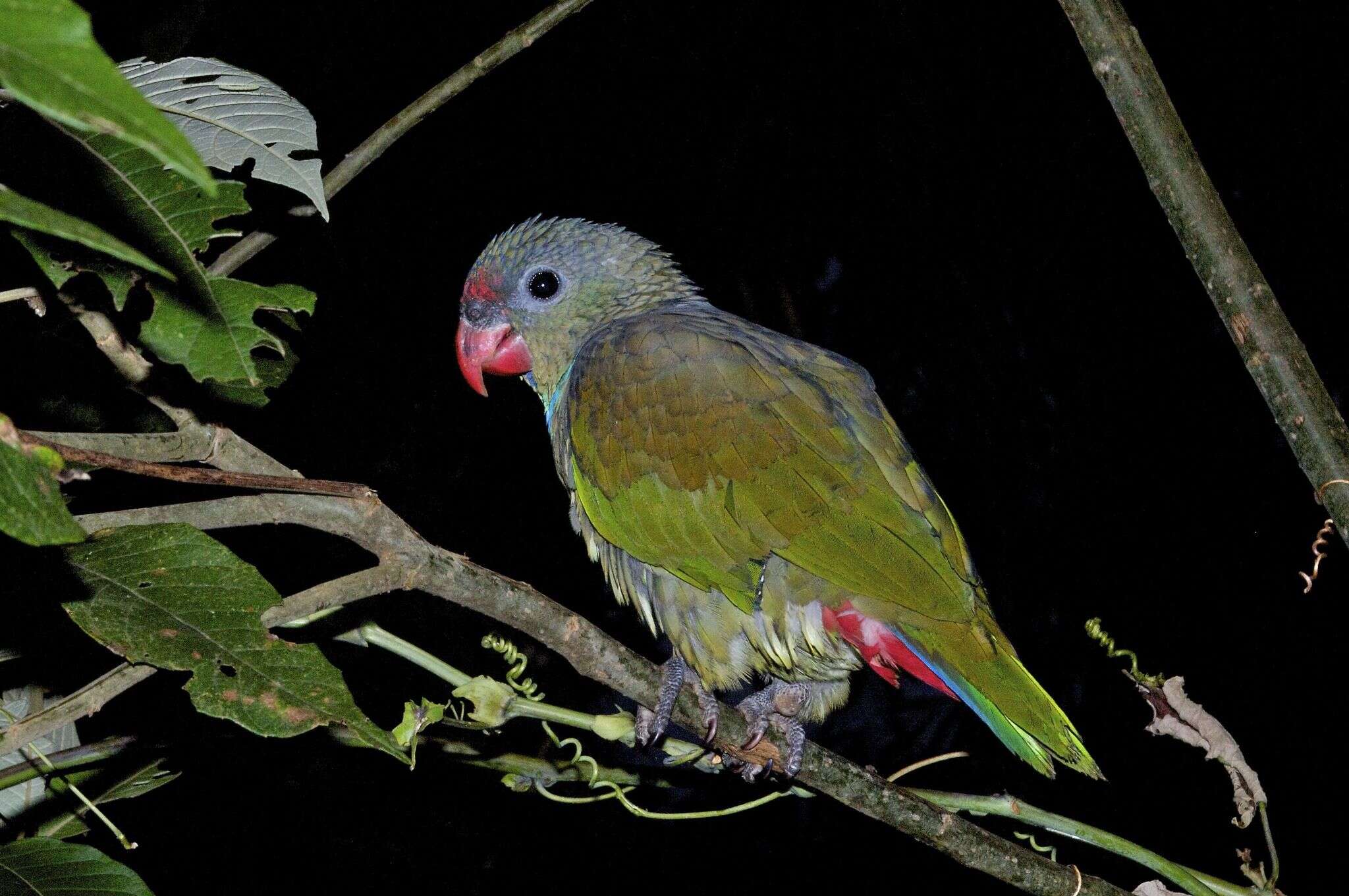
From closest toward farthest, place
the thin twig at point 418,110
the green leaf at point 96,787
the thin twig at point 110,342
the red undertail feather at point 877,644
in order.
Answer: the thin twig at point 110,342, the green leaf at point 96,787, the thin twig at point 418,110, the red undertail feather at point 877,644

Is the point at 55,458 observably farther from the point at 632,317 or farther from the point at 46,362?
the point at 632,317

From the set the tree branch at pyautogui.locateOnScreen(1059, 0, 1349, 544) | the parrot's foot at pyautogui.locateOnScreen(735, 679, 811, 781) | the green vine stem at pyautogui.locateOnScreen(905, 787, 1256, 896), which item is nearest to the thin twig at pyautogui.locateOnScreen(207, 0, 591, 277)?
the tree branch at pyautogui.locateOnScreen(1059, 0, 1349, 544)

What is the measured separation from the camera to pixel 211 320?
84cm

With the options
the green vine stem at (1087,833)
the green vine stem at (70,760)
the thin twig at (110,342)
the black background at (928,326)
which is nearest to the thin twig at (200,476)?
the thin twig at (110,342)

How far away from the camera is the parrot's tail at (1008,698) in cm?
131

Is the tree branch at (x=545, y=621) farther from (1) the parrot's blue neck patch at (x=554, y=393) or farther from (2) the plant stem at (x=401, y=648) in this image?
(1) the parrot's blue neck patch at (x=554, y=393)

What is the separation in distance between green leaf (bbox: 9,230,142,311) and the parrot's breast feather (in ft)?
2.86

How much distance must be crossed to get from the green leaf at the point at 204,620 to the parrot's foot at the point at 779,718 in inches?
29.5

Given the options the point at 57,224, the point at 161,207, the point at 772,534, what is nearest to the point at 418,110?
the point at 161,207

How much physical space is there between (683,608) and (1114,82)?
0.97m

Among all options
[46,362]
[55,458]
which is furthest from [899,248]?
[55,458]

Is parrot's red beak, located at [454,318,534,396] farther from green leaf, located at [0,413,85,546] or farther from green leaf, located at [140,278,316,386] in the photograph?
green leaf, located at [0,413,85,546]

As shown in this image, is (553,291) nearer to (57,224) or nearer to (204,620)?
(204,620)

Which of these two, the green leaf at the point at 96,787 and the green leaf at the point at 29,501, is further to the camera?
the green leaf at the point at 96,787
